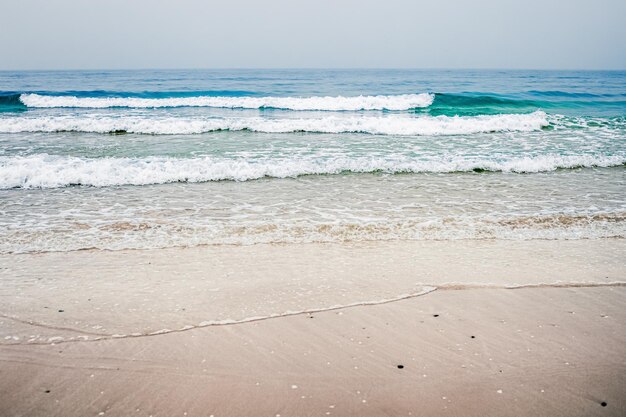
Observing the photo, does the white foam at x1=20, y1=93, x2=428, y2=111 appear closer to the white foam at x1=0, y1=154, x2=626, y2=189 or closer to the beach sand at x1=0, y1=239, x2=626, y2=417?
the white foam at x1=0, y1=154, x2=626, y2=189

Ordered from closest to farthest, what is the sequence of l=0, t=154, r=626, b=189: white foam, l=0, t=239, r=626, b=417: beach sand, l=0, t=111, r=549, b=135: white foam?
l=0, t=239, r=626, b=417: beach sand, l=0, t=154, r=626, b=189: white foam, l=0, t=111, r=549, b=135: white foam

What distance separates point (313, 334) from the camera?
3.52 meters

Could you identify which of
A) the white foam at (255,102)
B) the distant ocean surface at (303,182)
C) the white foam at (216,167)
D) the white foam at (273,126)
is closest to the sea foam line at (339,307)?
the distant ocean surface at (303,182)

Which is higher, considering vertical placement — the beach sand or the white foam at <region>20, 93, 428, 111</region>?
the white foam at <region>20, 93, 428, 111</region>

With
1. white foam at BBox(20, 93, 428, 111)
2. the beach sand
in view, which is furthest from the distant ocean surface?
white foam at BBox(20, 93, 428, 111)

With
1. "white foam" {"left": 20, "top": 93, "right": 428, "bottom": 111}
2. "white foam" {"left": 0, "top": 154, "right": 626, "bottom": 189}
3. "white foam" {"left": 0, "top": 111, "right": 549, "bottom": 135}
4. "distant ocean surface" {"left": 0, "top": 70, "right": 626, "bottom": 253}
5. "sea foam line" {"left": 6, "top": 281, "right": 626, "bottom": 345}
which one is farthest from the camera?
"white foam" {"left": 20, "top": 93, "right": 428, "bottom": 111}

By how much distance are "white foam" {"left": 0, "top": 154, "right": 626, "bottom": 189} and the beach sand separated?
4.18 meters

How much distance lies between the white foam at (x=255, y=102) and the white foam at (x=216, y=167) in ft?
47.5

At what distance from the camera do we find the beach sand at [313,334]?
279cm

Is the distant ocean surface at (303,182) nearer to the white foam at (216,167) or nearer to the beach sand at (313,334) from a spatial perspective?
the white foam at (216,167)

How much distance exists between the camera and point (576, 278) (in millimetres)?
4641

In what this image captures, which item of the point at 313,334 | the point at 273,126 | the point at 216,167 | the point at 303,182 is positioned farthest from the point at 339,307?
the point at 273,126

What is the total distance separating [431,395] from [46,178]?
355 inches

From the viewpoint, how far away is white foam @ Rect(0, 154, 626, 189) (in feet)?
29.7
